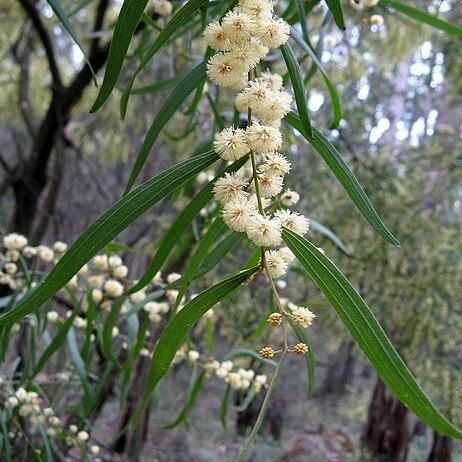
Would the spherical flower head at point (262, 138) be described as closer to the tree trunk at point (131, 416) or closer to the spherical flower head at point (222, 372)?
the spherical flower head at point (222, 372)

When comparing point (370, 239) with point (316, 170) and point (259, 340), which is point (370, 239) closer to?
point (316, 170)

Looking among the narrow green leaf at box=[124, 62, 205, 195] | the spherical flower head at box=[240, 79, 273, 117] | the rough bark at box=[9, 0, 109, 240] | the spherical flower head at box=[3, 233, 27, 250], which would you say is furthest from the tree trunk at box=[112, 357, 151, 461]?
the spherical flower head at box=[240, 79, 273, 117]

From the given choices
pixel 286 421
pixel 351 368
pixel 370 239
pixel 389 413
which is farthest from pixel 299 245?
pixel 351 368

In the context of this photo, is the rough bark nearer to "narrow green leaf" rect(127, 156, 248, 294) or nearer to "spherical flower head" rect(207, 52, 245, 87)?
"narrow green leaf" rect(127, 156, 248, 294)

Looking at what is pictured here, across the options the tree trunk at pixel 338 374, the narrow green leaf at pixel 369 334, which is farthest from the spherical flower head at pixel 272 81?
the tree trunk at pixel 338 374

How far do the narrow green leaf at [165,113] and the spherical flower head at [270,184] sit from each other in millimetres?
114

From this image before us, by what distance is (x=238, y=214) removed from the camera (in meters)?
0.37

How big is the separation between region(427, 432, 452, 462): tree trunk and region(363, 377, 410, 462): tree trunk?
385mm

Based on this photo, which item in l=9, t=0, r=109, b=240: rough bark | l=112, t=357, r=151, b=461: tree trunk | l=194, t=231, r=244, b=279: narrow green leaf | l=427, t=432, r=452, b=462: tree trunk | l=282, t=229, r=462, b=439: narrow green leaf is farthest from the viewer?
l=427, t=432, r=452, b=462: tree trunk

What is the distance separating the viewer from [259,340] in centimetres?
313

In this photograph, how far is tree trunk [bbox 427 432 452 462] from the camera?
153 inches

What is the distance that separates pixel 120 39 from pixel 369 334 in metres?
0.27

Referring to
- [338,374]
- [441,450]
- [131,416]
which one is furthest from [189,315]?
[338,374]

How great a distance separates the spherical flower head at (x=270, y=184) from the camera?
1.29 feet
